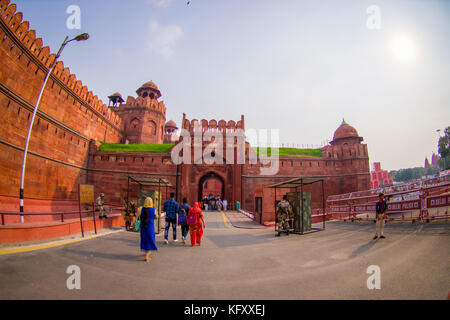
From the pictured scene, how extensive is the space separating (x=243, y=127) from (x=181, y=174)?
28.5 feet

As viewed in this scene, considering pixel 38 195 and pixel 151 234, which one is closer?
pixel 151 234

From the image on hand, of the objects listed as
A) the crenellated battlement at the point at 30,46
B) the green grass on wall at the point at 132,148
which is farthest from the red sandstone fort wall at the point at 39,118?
the green grass on wall at the point at 132,148

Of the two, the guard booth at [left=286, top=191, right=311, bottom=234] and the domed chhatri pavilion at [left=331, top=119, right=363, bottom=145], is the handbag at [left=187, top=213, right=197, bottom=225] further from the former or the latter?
the domed chhatri pavilion at [left=331, top=119, right=363, bottom=145]

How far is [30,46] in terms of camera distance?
14.6 m

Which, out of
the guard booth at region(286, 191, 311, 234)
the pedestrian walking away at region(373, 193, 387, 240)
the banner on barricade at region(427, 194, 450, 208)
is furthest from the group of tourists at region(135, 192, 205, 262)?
the banner on barricade at region(427, 194, 450, 208)

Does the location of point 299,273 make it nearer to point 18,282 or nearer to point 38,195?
point 18,282

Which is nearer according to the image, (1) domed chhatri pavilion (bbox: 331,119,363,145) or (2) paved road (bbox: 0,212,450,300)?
(2) paved road (bbox: 0,212,450,300)

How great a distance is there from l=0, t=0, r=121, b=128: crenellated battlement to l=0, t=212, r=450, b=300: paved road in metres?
15.2

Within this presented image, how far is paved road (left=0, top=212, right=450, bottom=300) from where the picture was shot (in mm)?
2979

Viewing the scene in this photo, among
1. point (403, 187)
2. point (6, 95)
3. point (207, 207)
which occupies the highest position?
point (6, 95)

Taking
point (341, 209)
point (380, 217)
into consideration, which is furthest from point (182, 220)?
point (341, 209)

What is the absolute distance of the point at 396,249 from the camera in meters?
5.31

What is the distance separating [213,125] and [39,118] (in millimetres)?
14921
